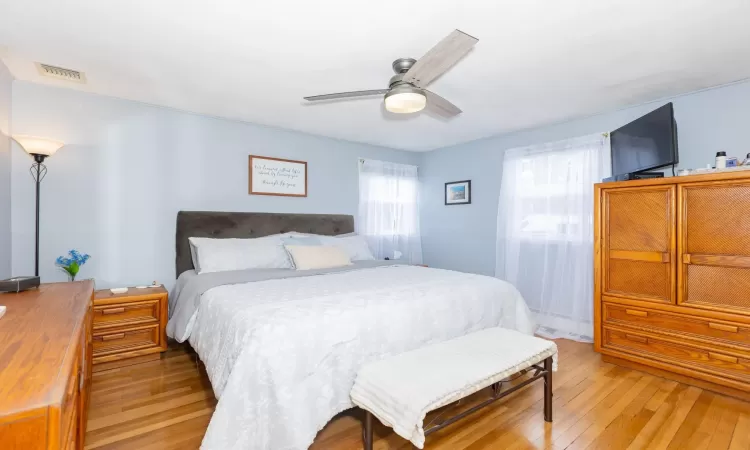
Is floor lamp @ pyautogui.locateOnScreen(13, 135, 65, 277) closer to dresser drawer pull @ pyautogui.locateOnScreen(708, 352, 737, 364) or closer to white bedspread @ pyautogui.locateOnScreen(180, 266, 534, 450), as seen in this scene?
white bedspread @ pyautogui.locateOnScreen(180, 266, 534, 450)

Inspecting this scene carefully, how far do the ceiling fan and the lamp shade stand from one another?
204cm

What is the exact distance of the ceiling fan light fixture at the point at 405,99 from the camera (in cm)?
210

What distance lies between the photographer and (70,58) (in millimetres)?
2352

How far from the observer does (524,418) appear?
2078mm

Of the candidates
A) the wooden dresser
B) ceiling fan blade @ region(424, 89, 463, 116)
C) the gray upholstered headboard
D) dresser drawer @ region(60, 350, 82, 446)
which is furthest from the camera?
the gray upholstered headboard

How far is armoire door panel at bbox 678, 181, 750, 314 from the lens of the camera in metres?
2.36

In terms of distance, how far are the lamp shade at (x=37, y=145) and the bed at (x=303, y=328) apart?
4.50ft

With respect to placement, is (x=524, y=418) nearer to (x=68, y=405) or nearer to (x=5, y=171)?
(x=68, y=405)

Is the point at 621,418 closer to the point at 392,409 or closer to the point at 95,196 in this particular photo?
the point at 392,409

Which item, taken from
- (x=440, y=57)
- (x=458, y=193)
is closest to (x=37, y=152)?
(x=440, y=57)

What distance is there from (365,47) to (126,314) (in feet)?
8.87

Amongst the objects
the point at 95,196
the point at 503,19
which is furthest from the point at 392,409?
the point at 95,196

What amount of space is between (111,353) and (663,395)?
4.01m

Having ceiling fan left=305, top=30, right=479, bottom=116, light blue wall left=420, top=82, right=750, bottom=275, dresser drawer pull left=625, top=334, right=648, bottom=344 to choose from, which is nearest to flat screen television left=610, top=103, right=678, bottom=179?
light blue wall left=420, top=82, right=750, bottom=275
